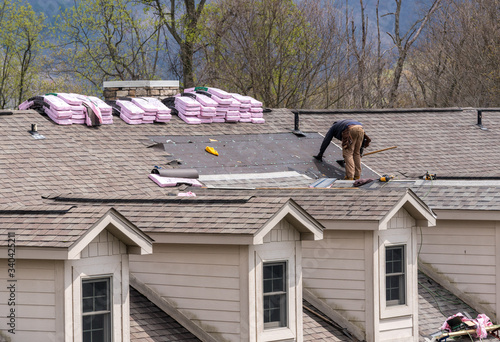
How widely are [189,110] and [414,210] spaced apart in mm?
10407

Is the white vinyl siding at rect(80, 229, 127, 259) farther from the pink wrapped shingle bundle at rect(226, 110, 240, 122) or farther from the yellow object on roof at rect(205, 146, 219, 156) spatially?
the pink wrapped shingle bundle at rect(226, 110, 240, 122)

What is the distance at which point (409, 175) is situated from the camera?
938 inches

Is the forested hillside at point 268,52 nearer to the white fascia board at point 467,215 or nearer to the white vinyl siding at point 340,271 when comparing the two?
the white fascia board at point 467,215

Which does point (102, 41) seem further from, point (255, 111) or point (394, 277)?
point (394, 277)

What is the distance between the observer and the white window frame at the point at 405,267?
52.0ft

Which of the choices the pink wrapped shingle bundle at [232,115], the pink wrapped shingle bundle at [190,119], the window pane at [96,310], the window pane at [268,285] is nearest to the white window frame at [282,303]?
the window pane at [268,285]

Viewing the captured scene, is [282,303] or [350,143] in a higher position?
[350,143]

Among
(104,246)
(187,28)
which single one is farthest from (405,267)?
(187,28)

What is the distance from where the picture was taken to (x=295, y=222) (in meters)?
14.5

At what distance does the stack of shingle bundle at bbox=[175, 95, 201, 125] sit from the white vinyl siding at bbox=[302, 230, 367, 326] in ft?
31.8

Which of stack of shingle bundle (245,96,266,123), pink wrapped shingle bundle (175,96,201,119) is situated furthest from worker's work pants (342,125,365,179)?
pink wrapped shingle bundle (175,96,201,119)

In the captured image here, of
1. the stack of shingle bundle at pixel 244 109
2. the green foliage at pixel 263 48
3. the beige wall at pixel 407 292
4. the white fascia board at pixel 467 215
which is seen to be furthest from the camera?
the green foliage at pixel 263 48

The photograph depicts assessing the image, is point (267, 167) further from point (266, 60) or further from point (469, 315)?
point (266, 60)

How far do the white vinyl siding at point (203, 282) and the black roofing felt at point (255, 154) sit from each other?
7.66 metres
